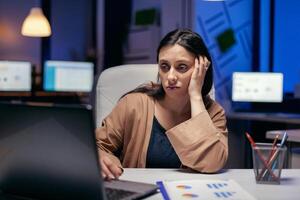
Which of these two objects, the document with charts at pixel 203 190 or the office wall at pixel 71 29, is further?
the office wall at pixel 71 29

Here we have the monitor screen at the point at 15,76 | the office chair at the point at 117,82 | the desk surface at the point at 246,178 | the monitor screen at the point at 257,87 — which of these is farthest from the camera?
the monitor screen at the point at 15,76

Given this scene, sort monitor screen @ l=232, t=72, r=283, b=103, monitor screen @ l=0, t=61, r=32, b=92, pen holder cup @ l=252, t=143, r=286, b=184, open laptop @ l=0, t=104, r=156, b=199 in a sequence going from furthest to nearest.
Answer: monitor screen @ l=0, t=61, r=32, b=92
monitor screen @ l=232, t=72, r=283, b=103
pen holder cup @ l=252, t=143, r=286, b=184
open laptop @ l=0, t=104, r=156, b=199

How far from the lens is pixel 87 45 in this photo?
227 inches

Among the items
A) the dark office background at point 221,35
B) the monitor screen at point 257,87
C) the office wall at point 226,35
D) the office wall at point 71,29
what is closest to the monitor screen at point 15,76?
the dark office background at point 221,35

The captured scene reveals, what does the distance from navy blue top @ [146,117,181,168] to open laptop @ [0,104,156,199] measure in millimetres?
527

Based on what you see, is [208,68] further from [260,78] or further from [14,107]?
[260,78]

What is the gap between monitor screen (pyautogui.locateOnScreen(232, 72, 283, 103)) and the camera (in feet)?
14.1

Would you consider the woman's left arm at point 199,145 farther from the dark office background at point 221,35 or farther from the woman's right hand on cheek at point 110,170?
the dark office background at point 221,35

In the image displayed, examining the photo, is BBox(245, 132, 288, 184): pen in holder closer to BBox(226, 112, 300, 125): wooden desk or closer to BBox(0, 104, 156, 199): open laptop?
BBox(0, 104, 156, 199): open laptop

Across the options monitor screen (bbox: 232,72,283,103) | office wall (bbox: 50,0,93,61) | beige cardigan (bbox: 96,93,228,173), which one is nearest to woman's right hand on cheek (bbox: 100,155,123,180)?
beige cardigan (bbox: 96,93,228,173)

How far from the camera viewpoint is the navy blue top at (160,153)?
151cm

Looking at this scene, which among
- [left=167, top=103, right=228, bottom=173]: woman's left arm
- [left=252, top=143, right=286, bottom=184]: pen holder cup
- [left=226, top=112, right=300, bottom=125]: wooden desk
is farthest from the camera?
[left=226, top=112, right=300, bottom=125]: wooden desk

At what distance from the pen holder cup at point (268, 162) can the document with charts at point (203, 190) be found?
0.28 ft

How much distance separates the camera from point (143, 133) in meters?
1.54
